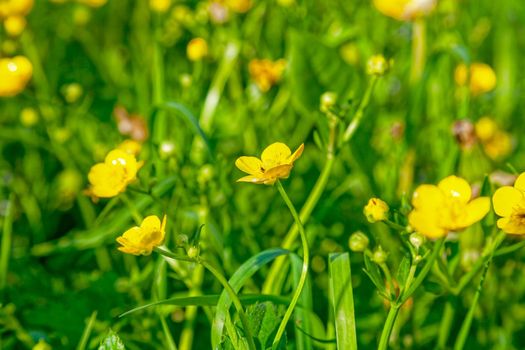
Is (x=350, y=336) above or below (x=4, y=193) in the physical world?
above

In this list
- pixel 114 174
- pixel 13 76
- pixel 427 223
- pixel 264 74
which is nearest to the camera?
pixel 427 223

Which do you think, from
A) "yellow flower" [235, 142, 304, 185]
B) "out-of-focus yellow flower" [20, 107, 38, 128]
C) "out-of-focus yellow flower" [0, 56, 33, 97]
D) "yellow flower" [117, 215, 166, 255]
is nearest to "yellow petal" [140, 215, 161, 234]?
"yellow flower" [117, 215, 166, 255]

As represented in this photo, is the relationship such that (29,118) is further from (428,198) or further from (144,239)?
(428,198)

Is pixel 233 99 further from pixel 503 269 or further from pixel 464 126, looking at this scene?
pixel 503 269

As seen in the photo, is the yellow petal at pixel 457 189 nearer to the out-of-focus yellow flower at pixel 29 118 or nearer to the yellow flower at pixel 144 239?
the yellow flower at pixel 144 239

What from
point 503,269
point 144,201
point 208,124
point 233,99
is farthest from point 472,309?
point 233,99

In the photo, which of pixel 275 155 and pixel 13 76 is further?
pixel 13 76

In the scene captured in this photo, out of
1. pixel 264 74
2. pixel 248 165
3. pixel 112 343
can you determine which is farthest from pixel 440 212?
pixel 264 74
